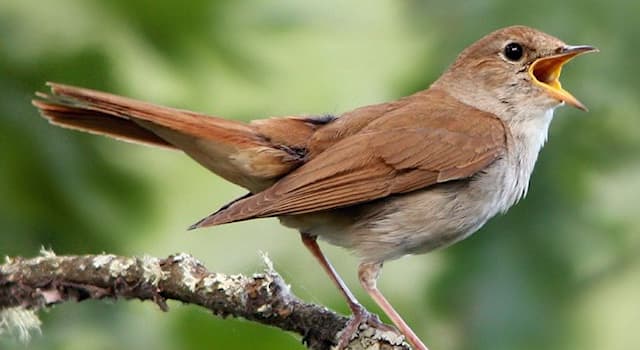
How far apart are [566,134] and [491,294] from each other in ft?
2.54

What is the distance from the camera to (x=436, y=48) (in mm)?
5090

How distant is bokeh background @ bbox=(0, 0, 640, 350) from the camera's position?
4297mm

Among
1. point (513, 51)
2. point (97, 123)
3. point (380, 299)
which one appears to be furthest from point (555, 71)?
point (97, 123)

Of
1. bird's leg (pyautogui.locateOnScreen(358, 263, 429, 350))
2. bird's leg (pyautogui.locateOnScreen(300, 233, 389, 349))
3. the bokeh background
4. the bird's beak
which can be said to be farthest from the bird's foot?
the bird's beak

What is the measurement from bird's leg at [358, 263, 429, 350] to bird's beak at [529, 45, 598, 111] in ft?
3.45

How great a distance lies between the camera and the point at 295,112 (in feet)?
16.7

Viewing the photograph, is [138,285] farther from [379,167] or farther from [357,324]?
[379,167]

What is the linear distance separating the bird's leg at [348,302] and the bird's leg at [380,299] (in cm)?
9

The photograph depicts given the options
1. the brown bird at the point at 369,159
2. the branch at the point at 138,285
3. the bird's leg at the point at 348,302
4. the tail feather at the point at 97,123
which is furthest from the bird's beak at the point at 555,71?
the tail feather at the point at 97,123

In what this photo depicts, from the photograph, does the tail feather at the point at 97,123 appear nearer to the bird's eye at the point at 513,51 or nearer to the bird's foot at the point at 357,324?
the bird's foot at the point at 357,324

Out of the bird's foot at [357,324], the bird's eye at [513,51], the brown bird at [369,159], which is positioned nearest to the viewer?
the bird's foot at [357,324]

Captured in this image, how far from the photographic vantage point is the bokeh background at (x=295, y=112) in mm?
4297

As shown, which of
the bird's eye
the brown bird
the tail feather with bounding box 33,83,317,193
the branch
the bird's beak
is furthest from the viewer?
the bird's eye

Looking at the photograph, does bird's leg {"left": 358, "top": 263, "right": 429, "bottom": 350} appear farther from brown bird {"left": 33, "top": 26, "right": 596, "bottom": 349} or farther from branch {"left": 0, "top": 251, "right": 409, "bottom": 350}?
branch {"left": 0, "top": 251, "right": 409, "bottom": 350}
